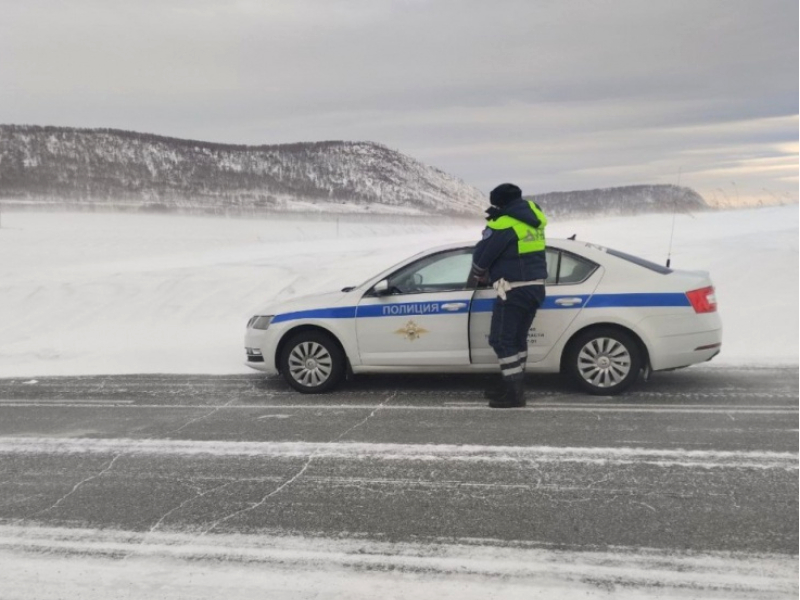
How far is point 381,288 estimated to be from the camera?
7168 millimetres

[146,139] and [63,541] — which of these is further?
[146,139]

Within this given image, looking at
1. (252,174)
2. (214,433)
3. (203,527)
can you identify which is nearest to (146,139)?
(252,174)

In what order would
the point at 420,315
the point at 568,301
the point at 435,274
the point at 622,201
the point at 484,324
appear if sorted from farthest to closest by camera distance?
the point at 622,201 < the point at 435,274 < the point at 420,315 < the point at 484,324 < the point at 568,301

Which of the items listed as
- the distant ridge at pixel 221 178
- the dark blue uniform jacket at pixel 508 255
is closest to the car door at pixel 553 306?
the dark blue uniform jacket at pixel 508 255

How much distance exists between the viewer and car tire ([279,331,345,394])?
7.26 meters

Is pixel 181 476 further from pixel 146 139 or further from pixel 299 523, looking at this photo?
pixel 146 139

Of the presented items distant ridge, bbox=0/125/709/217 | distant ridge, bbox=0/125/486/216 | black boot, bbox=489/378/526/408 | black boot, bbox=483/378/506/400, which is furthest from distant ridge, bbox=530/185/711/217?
black boot, bbox=489/378/526/408

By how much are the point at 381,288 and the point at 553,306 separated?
1707 mm

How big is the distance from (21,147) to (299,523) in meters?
35.5

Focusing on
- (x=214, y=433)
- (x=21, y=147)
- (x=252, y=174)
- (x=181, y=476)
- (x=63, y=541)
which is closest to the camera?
(x=63, y=541)

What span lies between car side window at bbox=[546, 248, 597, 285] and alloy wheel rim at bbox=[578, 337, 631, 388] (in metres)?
0.63

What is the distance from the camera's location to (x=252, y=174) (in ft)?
119

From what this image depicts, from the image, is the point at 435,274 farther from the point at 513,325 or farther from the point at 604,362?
the point at 604,362

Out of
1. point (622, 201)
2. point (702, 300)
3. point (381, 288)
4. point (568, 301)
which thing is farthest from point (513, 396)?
point (622, 201)
